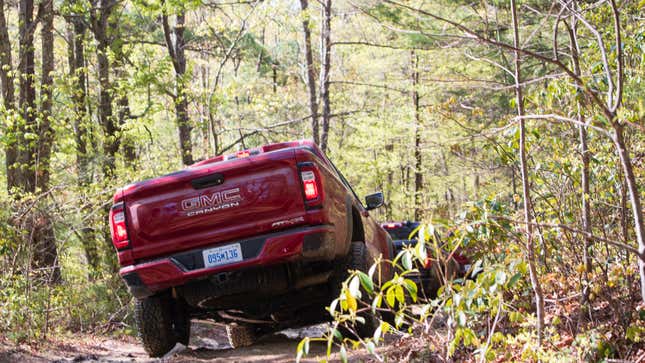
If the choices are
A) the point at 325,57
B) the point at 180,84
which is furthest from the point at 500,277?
the point at 325,57

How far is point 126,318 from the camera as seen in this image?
38.1 feet

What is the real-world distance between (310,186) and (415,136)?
26.6 meters

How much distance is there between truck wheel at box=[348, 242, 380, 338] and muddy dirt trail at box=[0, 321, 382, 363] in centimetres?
26

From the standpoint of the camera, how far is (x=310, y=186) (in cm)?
658

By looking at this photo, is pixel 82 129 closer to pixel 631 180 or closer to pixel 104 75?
pixel 104 75

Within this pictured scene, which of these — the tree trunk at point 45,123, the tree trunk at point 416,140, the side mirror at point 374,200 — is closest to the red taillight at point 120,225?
the side mirror at point 374,200

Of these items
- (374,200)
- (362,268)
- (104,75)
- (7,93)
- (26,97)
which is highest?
(104,75)

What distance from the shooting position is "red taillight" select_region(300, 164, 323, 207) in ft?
21.6

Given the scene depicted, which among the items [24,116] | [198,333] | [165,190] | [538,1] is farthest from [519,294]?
[24,116]

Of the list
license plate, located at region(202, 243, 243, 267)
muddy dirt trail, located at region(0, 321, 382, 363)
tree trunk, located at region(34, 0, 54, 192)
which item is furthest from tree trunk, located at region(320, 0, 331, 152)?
license plate, located at region(202, 243, 243, 267)

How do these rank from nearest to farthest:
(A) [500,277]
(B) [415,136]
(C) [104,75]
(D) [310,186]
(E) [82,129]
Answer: (A) [500,277] < (D) [310,186] < (C) [104,75] < (E) [82,129] < (B) [415,136]

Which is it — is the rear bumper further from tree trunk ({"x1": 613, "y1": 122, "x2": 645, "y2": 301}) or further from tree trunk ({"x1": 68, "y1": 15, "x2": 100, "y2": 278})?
tree trunk ({"x1": 68, "y1": 15, "x2": 100, "y2": 278})

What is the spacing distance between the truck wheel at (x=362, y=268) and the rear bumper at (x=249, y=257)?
0.53 m

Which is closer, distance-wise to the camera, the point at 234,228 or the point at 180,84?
the point at 234,228
